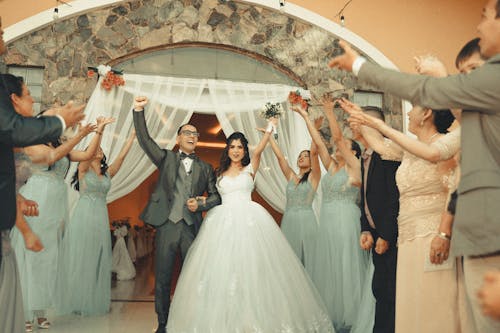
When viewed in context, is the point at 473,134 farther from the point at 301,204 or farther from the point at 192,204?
the point at 301,204

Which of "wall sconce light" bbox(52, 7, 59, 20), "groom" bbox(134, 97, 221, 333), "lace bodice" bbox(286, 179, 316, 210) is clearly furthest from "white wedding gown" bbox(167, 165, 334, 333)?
"wall sconce light" bbox(52, 7, 59, 20)

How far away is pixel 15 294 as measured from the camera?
1.89 metres

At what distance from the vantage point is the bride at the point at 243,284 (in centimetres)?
318

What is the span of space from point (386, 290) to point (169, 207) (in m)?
1.96

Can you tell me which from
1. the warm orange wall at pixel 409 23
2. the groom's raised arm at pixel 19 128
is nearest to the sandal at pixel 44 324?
the groom's raised arm at pixel 19 128

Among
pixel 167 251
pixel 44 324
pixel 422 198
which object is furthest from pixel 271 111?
pixel 44 324

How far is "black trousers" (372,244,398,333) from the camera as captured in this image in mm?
2881

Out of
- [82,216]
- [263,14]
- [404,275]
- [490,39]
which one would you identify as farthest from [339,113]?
[490,39]

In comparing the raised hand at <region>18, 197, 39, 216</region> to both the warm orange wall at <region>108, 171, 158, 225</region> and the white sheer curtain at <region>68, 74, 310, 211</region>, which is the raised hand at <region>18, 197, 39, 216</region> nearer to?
the white sheer curtain at <region>68, 74, 310, 211</region>

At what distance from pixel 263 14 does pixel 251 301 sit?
4.32 meters

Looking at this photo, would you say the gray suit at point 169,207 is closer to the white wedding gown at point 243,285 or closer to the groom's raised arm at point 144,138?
the groom's raised arm at point 144,138

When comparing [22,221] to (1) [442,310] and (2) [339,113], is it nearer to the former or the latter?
(1) [442,310]

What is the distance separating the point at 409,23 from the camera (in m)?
6.84

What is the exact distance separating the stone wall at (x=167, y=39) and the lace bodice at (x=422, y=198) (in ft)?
13.9
